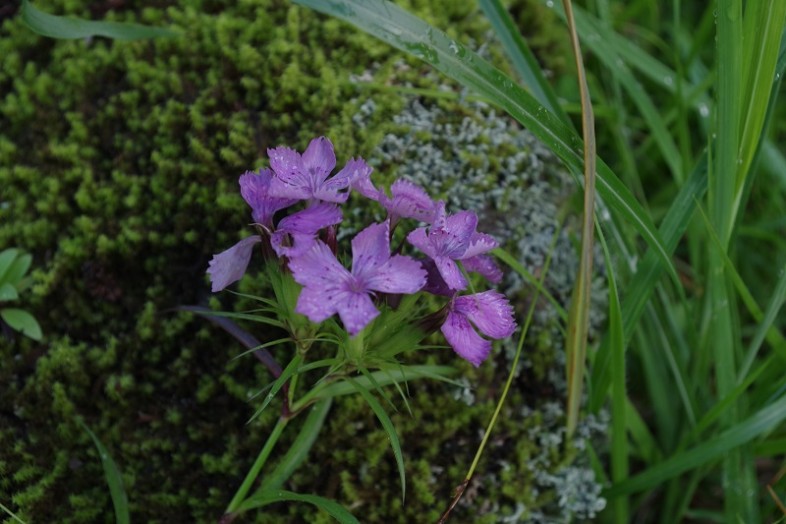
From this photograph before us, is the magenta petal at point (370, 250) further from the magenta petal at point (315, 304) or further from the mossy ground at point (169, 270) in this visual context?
the mossy ground at point (169, 270)

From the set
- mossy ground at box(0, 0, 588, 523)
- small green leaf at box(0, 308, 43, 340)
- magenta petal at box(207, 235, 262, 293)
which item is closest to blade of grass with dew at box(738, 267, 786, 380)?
mossy ground at box(0, 0, 588, 523)

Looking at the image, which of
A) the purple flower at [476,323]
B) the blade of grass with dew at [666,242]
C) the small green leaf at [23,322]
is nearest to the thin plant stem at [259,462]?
the purple flower at [476,323]

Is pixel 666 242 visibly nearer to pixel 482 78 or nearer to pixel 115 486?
pixel 482 78

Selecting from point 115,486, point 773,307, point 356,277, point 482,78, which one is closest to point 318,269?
point 356,277

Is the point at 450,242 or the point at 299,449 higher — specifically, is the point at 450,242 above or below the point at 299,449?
above

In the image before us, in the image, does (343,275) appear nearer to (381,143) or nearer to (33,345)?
(381,143)

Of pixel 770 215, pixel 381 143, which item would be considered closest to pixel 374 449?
pixel 381 143
